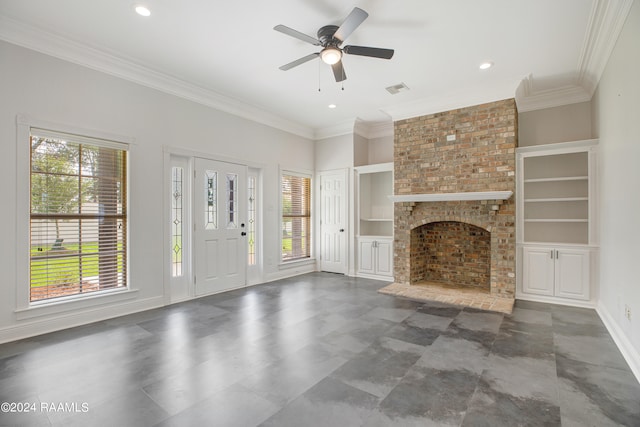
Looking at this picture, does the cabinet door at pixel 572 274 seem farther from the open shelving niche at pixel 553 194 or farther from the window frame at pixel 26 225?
the window frame at pixel 26 225

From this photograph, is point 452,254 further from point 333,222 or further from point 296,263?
point 296,263

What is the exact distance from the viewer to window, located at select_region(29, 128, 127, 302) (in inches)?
128

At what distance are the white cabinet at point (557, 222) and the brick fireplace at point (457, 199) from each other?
0.24 metres

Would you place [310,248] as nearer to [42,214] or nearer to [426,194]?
[426,194]

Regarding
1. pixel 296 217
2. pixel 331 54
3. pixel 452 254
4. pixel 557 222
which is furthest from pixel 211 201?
pixel 557 222

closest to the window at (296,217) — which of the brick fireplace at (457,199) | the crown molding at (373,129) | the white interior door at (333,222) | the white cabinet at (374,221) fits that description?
the white interior door at (333,222)

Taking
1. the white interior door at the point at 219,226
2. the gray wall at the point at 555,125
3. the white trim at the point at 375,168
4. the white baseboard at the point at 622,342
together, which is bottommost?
the white baseboard at the point at 622,342

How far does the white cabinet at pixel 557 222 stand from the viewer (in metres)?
4.08

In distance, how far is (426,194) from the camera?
4.91m

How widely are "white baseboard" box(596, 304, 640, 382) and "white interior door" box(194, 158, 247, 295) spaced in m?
4.82

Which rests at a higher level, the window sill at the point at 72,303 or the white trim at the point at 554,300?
the window sill at the point at 72,303

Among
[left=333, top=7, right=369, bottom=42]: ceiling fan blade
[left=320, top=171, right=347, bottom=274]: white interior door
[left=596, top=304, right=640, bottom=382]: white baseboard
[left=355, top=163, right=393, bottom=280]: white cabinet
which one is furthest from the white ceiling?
[left=596, top=304, right=640, bottom=382]: white baseboard

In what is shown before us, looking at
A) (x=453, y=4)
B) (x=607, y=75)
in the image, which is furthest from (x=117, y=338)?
(x=607, y=75)

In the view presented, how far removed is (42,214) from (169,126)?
6.01ft
